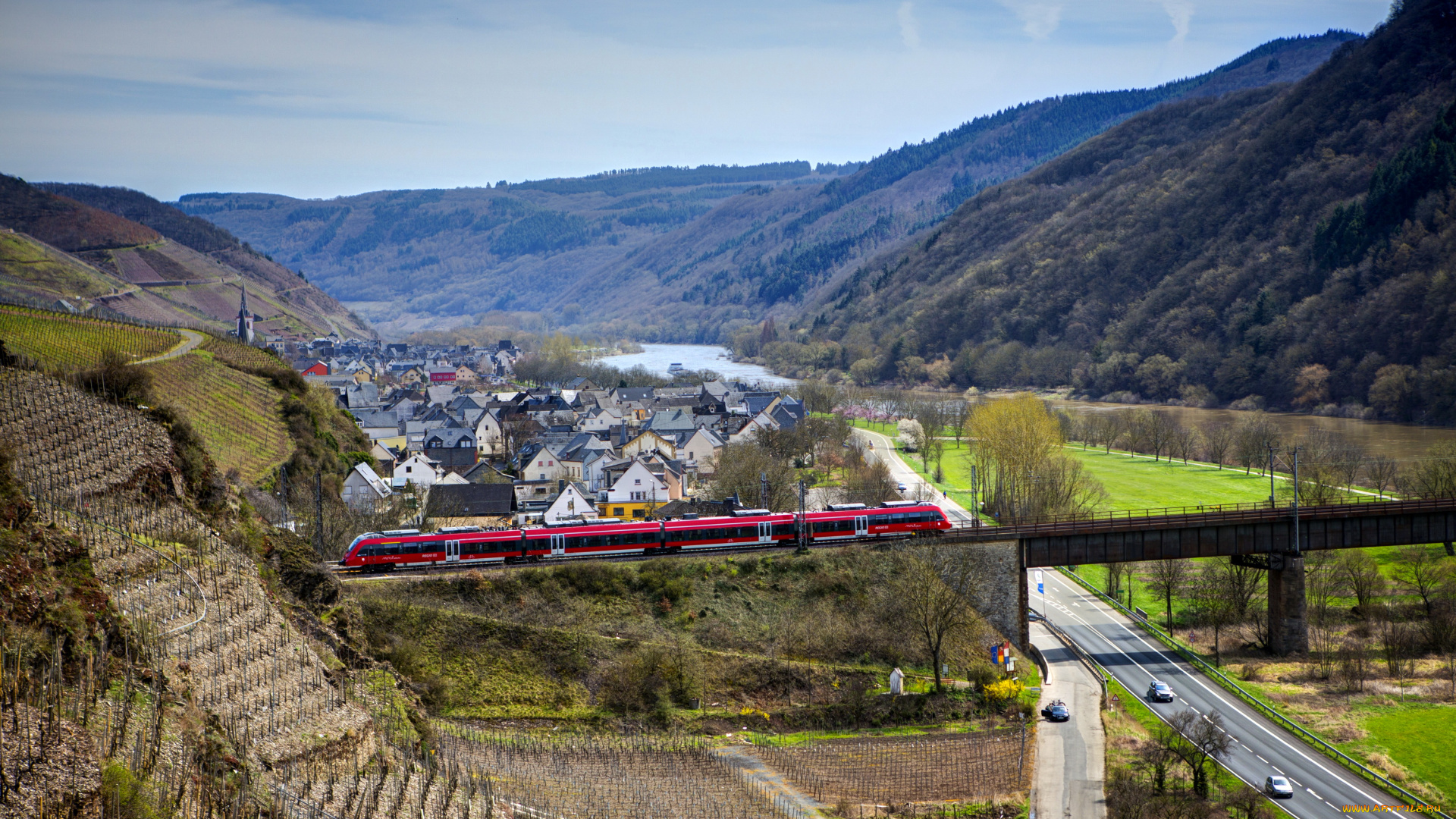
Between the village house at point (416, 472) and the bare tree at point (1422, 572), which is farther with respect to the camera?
the village house at point (416, 472)

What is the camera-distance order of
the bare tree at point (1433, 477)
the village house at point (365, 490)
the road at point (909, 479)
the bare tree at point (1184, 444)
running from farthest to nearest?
the bare tree at point (1184, 444) → the road at point (909, 479) → the bare tree at point (1433, 477) → the village house at point (365, 490)

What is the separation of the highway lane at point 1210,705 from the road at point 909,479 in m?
9.02

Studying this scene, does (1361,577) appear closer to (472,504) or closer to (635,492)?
(635,492)

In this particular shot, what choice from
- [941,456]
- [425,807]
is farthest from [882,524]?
[941,456]

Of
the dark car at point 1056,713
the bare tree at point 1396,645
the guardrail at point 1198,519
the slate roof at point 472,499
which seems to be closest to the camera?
the dark car at point 1056,713

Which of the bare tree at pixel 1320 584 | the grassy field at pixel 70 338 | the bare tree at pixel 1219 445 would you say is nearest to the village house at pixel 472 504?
the grassy field at pixel 70 338

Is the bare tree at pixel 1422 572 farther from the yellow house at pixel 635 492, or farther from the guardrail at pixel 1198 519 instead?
the yellow house at pixel 635 492

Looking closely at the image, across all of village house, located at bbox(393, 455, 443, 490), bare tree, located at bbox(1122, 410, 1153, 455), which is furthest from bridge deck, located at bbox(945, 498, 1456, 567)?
bare tree, located at bbox(1122, 410, 1153, 455)

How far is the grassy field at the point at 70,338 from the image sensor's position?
66312 mm

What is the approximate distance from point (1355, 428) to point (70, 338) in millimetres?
132144

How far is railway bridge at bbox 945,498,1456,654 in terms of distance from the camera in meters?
56.6

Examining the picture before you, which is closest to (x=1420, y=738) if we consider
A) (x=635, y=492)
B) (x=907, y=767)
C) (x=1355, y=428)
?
(x=907, y=767)

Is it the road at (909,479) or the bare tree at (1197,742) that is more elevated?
the road at (909,479)

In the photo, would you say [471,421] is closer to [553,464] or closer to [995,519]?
[553,464]
